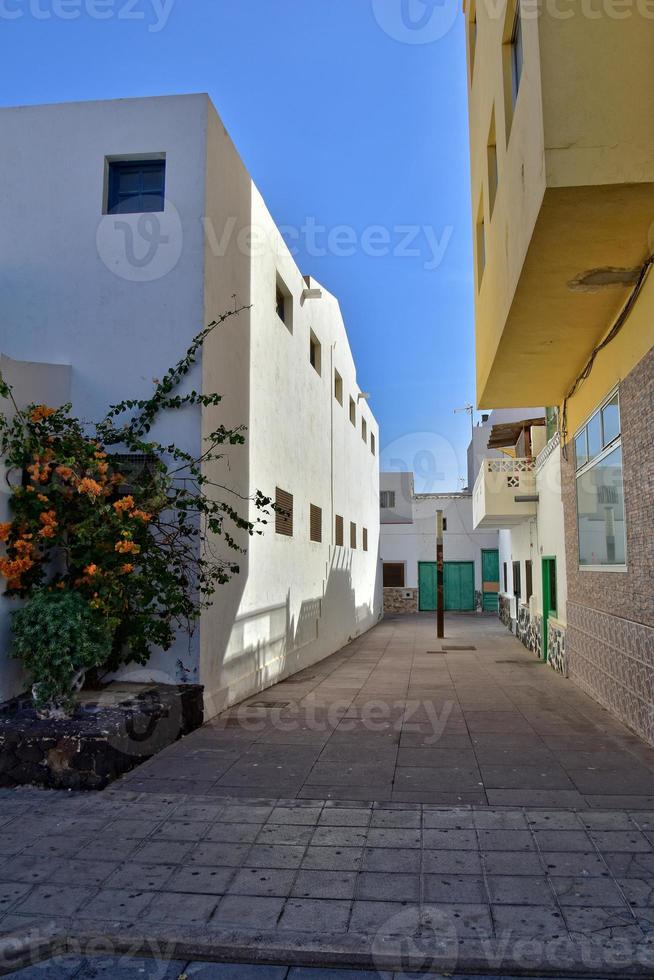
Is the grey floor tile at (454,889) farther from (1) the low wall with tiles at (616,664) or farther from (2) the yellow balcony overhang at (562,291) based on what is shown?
(2) the yellow balcony overhang at (562,291)

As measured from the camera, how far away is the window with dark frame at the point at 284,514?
11.1 m

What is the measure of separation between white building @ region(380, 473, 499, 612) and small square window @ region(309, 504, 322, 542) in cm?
1635

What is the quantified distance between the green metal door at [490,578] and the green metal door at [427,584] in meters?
2.04

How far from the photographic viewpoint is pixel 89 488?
6312 millimetres

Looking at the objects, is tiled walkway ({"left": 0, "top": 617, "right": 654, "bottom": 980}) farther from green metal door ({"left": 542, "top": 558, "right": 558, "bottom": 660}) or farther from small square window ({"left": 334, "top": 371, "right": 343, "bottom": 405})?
small square window ({"left": 334, "top": 371, "right": 343, "bottom": 405})

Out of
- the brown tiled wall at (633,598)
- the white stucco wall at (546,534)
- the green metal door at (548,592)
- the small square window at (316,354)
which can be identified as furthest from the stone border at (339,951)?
the small square window at (316,354)

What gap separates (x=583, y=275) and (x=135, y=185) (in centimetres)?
488

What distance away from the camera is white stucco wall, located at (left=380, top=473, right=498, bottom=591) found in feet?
101

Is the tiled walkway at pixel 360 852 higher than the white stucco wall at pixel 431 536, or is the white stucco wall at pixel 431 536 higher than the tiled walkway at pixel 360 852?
the white stucco wall at pixel 431 536

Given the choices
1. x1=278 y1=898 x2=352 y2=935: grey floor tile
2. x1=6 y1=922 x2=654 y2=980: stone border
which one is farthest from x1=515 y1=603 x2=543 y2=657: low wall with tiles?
x1=6 y1=922 x2=654 y2=980: stone border

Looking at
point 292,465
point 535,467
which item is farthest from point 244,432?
point 535,467

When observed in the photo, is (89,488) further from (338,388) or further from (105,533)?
(338,388)

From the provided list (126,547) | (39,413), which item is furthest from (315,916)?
(39,413)

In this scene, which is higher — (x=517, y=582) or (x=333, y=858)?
(x=517, y=582)
